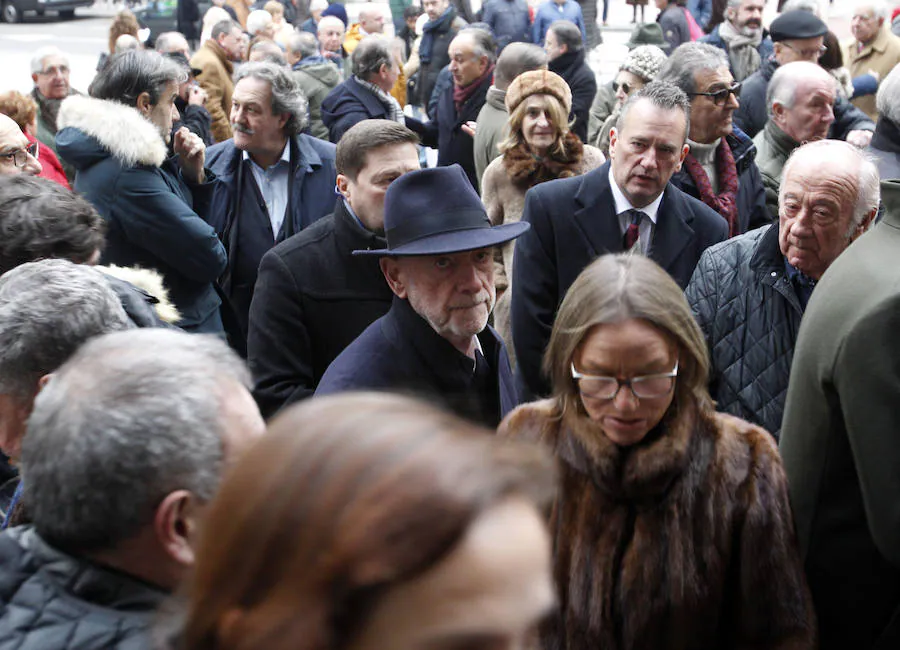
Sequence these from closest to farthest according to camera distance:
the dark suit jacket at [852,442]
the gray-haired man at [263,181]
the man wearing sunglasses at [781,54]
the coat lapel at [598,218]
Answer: the dark suit jacket at [852,442] < the coat lapel at [598,218] < the gray-haired man at [263,181] < the man wearing sunglasses at [781,54]

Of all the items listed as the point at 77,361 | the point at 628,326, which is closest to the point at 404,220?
the point at 628,326

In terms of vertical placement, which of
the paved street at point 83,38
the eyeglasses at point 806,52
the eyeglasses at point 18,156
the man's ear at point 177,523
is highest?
the man's ear at point 177,523

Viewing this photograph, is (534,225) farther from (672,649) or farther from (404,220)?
(672,649)

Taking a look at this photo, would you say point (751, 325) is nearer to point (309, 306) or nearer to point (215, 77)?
point (309, 306)

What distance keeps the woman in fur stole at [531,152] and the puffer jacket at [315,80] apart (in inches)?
127

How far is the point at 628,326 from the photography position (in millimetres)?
2299

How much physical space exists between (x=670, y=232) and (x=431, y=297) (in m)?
1.53

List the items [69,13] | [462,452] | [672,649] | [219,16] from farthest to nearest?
[69,13], [219,16], [672,649], [462,452]

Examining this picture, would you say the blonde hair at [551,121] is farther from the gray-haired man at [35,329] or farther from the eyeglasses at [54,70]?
the eyeglasses at [54,70]

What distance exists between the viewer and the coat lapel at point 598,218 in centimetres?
396

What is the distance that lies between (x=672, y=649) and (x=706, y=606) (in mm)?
126

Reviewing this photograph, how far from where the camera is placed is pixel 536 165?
17.2 feet

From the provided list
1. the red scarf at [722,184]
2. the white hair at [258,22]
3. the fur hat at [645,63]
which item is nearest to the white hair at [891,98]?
the red scarf at [722,184]

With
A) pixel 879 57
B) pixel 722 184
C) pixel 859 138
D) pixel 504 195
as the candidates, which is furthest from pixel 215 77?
pixel 879 57
